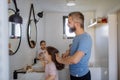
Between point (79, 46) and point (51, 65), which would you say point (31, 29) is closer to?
point (51, 65)

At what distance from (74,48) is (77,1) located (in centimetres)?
302

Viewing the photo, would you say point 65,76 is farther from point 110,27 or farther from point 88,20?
point 88,20

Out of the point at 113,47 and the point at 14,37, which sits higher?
the point at 14,37

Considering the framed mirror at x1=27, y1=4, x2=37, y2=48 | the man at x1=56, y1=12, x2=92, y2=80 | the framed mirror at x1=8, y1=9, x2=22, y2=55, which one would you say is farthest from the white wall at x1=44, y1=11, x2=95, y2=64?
the man at x1=56, y1=12, x2=92, y2=80

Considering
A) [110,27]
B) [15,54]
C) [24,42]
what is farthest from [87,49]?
[110,27]

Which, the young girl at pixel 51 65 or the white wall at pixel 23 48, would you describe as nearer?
the young girl at pixel 51 65

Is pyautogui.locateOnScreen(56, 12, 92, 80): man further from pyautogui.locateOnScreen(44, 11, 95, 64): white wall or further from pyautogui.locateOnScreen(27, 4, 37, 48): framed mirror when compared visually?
pyautogui.locateOnScreen(44, 11, 95, 64): white wall

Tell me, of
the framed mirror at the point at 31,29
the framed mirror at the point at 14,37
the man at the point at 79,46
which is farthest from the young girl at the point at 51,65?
the framed mirror at the point at 31,29

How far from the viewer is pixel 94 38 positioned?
5.80 metres

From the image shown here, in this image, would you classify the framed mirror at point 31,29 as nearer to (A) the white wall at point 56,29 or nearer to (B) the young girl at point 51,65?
(A) the white wall at point 56,29

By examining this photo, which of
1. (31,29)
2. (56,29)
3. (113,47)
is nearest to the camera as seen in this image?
(113,47)

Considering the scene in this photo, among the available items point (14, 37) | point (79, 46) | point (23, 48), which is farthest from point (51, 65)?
point (23, 48)

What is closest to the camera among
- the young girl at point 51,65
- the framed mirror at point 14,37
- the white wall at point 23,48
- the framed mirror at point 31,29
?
the young girl at point 51,65

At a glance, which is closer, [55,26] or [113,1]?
[113,1]
